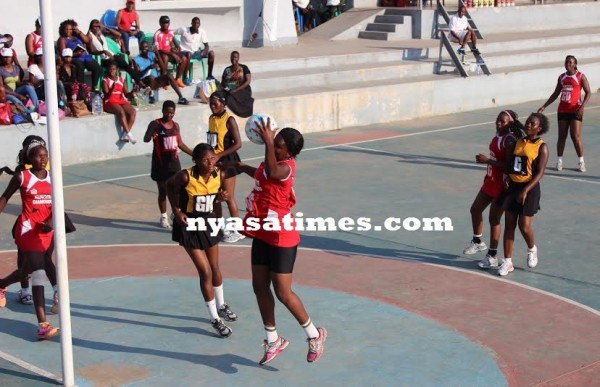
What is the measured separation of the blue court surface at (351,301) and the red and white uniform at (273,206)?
113 centimetres

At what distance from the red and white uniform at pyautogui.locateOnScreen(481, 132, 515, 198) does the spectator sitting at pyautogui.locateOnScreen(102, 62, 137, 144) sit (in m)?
8.95

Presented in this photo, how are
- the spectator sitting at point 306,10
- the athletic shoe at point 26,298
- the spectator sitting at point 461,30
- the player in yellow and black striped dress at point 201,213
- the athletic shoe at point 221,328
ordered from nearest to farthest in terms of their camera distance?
1. the player in yellow and black striped dress at point 201,213
2. the athletic shoe at point 221,328
3. the athletic shoe at point 26,298
4. the spectator sitting at point 461,30
5. the spectator sitting at point 306,10

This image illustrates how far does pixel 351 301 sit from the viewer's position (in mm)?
10602

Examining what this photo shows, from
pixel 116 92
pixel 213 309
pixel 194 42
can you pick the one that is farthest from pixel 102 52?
pixel 213 309

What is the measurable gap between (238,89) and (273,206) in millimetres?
11423

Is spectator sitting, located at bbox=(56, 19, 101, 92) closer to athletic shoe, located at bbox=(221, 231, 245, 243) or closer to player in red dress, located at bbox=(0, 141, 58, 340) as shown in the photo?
athletic shoe, located at bbox=(221, 231, 245, 243)

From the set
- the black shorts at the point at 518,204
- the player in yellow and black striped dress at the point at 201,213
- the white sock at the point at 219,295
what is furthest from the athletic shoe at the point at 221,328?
the black shorts at the point at 518,204

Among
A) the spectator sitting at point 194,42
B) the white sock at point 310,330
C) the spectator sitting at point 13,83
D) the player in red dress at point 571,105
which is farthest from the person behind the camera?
the spectator sitting at point 194,42

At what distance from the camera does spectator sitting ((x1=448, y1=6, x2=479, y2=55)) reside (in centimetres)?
2692

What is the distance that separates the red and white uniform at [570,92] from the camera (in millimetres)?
17438

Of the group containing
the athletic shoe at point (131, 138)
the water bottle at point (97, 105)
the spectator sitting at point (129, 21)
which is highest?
the spectator sitting at point (129, 21)

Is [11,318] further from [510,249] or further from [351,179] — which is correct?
[351,179]

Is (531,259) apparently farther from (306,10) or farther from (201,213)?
(306,10)

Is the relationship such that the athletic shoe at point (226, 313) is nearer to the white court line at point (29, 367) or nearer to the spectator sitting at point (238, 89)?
the white court line at point (29, 367)
